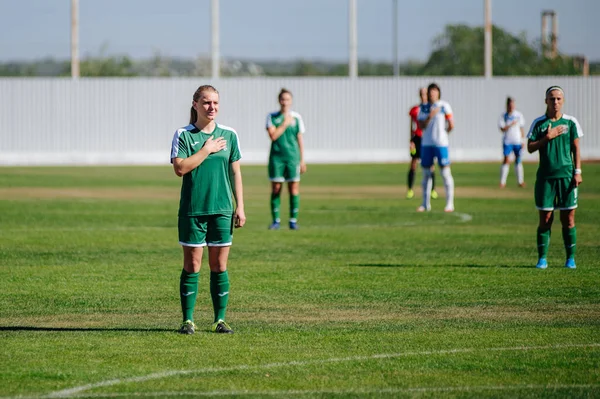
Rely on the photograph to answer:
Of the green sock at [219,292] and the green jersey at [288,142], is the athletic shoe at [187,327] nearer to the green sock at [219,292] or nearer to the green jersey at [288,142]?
the green sock at [219,292]

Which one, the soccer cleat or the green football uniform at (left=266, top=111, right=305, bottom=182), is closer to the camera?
the soccer cleat

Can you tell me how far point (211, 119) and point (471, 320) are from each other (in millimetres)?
2952

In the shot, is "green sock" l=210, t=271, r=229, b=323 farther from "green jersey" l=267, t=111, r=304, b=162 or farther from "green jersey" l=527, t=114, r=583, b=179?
"green jersey" l=267, t=111, r=304, b=162

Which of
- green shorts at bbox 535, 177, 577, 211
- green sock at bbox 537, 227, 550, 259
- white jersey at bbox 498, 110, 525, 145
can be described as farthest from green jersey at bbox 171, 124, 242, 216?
white jersey at bbox 498, 110, 525, 145

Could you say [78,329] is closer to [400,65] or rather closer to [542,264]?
[542,264]

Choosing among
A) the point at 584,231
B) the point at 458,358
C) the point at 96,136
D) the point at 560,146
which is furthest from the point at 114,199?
the point at 96,136

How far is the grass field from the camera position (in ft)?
28.3

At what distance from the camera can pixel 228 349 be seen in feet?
32.1

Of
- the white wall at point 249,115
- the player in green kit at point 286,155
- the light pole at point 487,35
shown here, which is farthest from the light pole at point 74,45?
the player in green kit at point 286,155

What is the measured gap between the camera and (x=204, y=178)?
10.5 meters

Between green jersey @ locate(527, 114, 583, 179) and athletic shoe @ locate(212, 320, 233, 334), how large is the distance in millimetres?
5504

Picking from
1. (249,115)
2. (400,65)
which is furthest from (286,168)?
(400,65)

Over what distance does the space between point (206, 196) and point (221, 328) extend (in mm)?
1107

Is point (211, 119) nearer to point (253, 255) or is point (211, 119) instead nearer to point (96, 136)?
point (253, 255)
